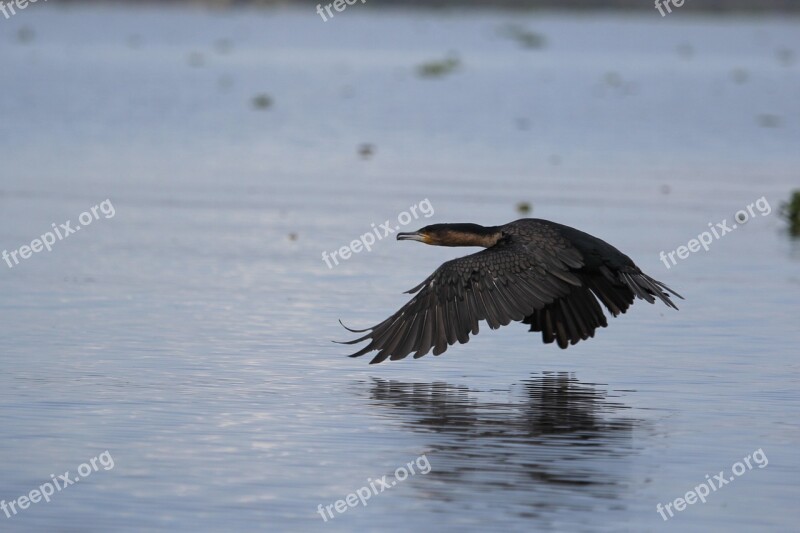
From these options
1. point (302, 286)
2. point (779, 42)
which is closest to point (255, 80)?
point (302, 286)

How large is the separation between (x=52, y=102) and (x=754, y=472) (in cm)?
3090

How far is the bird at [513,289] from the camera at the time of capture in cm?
1078

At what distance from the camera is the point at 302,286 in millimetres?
14664

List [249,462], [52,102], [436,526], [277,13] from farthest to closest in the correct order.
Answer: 1. [277,13]
2. [52,102]
3. [249,462]
4. [436,526]

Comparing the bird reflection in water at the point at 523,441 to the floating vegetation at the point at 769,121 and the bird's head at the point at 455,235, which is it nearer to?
the bird's head at the point at 455,235

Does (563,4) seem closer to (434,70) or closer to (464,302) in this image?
(434,70)

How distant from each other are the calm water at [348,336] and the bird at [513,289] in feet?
0.97

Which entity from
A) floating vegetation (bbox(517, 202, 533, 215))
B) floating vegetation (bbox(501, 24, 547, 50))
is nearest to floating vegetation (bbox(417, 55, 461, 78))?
floating vegetation (bbox(501, 24, 547, 50))

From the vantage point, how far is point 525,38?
9056 centimetres

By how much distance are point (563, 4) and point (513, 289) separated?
138719mm

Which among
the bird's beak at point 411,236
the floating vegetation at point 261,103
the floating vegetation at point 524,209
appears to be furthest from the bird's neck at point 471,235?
the floating vegetation at point 261,103

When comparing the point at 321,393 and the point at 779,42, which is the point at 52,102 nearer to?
the point at 321,393

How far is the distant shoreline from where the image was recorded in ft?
459

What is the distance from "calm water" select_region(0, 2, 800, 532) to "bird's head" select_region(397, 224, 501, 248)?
2.71 ft
